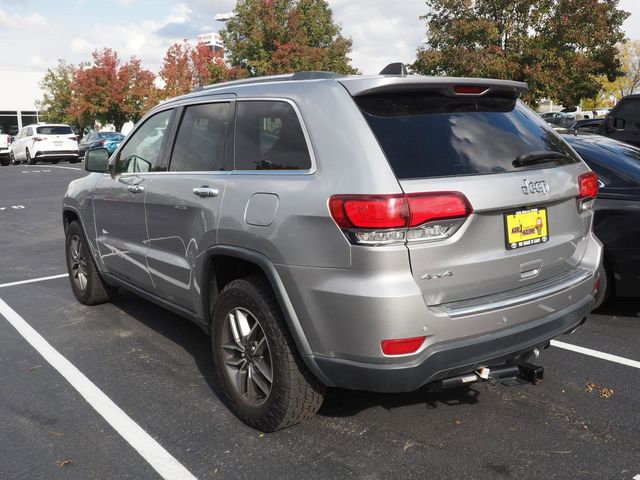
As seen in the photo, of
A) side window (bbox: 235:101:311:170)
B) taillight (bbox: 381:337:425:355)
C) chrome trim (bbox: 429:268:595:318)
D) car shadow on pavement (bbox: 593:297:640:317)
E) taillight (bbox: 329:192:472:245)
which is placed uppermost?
side window (bbox: 235:101:311:170)

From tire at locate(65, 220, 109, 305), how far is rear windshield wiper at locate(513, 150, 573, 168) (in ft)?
13.0

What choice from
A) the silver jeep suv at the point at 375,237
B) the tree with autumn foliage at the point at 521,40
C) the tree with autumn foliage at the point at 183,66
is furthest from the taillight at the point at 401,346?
the tree with autumn foliage at the point at 183,66

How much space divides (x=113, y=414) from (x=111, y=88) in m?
47.4

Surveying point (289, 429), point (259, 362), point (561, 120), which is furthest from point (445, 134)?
point (561, 120)

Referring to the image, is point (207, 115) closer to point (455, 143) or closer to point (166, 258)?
point (166, 258)

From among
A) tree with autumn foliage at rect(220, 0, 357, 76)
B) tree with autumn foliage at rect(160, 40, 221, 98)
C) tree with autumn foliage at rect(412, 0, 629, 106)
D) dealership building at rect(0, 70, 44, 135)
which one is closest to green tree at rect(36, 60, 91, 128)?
dealership building at rect(0, 70, 44, 135)

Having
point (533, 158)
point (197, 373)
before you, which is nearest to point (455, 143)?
point (533, 158)

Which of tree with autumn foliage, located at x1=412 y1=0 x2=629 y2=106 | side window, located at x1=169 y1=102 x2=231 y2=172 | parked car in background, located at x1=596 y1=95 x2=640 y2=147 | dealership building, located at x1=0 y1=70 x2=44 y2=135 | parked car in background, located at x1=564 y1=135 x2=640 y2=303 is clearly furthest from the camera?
dealership building, located at x1=0 y1=70 x2=44 y2=135

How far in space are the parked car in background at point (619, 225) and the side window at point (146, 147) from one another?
11.2 feet

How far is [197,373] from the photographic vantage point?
14.2 ft

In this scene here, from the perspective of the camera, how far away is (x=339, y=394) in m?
3.90

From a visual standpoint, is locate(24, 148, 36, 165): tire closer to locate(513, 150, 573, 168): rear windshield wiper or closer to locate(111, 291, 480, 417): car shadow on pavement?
locate(111, 291, 480, 417): car shadow on pavement

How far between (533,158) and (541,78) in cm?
2538

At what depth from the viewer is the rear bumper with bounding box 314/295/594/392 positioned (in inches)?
112
